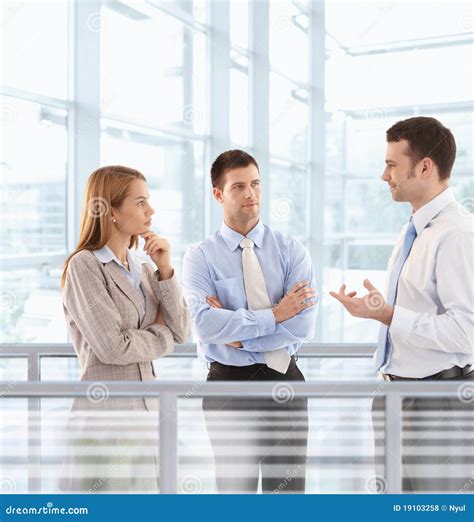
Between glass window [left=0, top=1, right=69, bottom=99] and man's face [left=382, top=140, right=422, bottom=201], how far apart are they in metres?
3.13

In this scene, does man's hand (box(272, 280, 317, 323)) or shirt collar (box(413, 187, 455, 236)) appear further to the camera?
man's hand (box(272, 280, 317, 323))

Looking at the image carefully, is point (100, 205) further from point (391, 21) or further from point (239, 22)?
point (391, 21)

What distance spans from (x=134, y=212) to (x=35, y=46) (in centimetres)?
295

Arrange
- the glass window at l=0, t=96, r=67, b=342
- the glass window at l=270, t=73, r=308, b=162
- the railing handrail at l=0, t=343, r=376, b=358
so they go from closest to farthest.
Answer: the railing handrail at l=0, t=343, r=376, b=358 → the glass window at l=0, t=96, r=67, b=342 → the glass window at l=270, t=73, r=308, b=162

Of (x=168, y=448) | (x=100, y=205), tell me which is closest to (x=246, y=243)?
(x=100, y=205)

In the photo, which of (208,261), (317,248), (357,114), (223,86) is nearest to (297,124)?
(357,114)

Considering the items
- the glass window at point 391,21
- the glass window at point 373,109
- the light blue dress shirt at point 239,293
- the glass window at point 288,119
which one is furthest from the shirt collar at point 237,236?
the glass window at point 391,21

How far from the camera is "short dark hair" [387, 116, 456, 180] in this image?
2344 millimetres

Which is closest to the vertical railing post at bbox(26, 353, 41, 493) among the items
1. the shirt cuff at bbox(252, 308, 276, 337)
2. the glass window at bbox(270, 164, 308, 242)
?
the shirt cuff at bbox(252, 308, 276, 337)

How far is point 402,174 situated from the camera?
7.83ft

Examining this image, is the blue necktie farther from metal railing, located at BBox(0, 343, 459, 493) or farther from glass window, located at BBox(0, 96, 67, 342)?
glass window, located at BBox(0, 96, 67, 342)

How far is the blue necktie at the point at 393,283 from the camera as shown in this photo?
2.38 m

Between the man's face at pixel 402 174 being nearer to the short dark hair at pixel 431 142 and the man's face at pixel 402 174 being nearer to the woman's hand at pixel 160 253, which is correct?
the short dark hair at pixel 431 142
